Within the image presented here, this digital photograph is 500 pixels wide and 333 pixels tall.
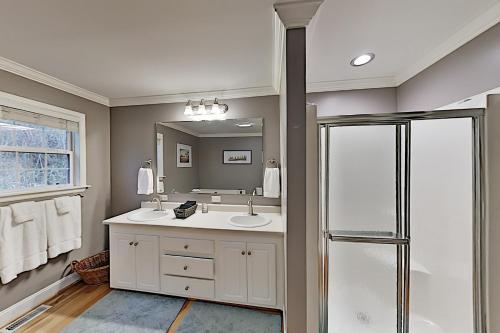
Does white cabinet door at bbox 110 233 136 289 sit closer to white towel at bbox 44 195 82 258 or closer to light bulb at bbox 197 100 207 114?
white towel at bbox 44 195 82 258

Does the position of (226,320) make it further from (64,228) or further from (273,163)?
(64,228)

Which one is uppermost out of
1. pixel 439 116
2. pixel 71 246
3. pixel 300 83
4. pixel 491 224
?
pixel 300 83

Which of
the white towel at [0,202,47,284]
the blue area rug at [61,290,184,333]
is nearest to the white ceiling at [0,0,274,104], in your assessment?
the white towel at [0,202,47,284]

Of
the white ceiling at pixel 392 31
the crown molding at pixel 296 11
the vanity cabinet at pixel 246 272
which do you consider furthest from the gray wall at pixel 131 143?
the crown molding at pixel 296 11

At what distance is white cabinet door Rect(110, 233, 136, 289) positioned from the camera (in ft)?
7.23

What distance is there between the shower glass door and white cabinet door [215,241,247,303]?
0.75m

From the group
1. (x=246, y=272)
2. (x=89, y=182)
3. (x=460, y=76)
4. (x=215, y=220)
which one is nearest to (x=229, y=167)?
(x=215, y=220)

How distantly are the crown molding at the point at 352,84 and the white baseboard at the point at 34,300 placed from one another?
11.1ft

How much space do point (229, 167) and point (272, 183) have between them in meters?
0.59

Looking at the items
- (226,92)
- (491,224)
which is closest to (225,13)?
(226,92)

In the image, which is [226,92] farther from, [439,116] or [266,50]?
[439,116]

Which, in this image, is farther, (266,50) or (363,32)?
(266,50)

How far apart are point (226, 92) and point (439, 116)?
1.99 m

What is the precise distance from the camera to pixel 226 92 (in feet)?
8.41
